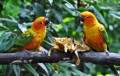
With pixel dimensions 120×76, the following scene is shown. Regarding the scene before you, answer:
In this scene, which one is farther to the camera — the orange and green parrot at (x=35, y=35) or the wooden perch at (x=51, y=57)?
the orange and green parrot at (x=35, y=35)

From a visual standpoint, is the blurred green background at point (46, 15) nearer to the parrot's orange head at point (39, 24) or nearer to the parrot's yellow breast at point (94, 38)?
the parrot's orange head at point (39, 24)

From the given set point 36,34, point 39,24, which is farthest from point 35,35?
point 39,24

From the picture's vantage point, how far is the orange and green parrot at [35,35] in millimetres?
2789

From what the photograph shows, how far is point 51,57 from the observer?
2.22 metres

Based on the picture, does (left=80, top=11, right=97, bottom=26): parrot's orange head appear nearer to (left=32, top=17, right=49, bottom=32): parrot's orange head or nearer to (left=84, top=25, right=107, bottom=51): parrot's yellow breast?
(left=84, top=25, right=107, bottom=51): parrot's yellow breast

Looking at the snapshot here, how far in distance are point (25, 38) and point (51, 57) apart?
60cm

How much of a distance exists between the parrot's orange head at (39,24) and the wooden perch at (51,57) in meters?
0.58

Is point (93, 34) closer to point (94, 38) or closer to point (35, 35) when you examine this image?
point (94, 38)

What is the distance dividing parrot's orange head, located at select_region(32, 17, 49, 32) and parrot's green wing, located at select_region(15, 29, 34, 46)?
0.20 ft

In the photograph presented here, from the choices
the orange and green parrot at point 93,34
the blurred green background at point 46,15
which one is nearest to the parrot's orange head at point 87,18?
the orange and green parrot at point 93,34

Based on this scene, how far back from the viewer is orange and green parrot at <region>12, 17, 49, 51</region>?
2.79 metres

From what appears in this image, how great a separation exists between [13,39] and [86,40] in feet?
2.18

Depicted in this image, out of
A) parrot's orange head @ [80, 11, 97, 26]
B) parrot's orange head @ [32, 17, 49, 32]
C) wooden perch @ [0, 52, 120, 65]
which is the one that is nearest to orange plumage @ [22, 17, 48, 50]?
parrot's orange head @ [32, 17, 49, 32]

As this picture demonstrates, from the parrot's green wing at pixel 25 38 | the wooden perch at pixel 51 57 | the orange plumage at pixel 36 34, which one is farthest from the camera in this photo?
the orange plumage at pixel 36 34
